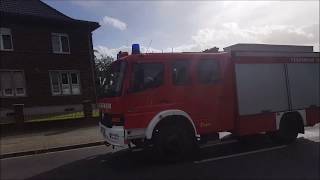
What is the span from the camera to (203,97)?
36.4 ft

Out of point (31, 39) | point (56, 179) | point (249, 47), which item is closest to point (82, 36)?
point (31, 39)

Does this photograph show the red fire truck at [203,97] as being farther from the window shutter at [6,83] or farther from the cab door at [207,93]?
the window shutter at [6,83]

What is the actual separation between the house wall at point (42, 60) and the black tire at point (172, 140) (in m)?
19.9

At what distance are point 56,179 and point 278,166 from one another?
4716 millimetres

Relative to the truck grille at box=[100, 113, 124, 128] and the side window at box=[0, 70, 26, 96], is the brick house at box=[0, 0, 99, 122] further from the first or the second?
the truck grille at box=[100, 113, 124, 128]

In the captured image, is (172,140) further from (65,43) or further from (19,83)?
(65,43)

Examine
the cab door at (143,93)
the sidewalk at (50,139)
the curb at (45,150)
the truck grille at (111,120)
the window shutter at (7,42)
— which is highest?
the window shutter at (7,42)

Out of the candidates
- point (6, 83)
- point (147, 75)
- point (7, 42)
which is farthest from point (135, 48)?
point (7, 42)

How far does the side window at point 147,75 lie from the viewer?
34.1ft

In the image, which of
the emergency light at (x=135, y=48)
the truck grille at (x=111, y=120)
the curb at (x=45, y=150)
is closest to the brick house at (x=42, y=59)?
the curb at (x=45, y=150)

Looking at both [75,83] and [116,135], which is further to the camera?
[75,83]

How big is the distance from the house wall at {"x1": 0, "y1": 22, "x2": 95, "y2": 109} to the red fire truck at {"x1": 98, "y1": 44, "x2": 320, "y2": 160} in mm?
18875

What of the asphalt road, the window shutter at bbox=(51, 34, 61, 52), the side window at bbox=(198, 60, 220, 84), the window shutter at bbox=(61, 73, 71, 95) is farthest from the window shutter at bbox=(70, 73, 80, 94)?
the side window at bbox=(198, 60, 220, 84)

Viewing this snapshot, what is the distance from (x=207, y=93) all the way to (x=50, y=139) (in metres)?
7.64
